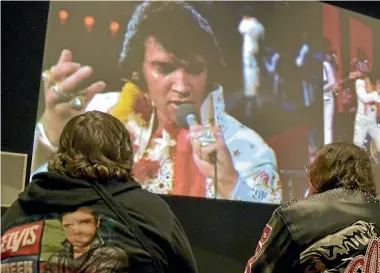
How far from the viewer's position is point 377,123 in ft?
10.4

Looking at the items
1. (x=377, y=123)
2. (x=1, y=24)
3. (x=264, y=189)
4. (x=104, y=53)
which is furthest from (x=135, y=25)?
(x=377, y=123)

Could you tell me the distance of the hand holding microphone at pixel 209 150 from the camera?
274 cm

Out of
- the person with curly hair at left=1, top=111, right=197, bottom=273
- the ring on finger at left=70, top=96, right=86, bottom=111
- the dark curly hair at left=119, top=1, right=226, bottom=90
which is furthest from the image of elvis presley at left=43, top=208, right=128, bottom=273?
the dark curly hair at left=119, top=1, right=226, bottom=90

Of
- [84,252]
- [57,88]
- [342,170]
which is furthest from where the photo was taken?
[57,88]

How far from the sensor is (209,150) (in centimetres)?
277

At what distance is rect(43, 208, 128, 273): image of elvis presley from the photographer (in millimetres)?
1109

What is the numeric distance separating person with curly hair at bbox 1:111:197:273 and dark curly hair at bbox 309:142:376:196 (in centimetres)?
52

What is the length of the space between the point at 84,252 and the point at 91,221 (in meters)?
0.07

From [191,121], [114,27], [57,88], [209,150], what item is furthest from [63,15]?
[209,150]

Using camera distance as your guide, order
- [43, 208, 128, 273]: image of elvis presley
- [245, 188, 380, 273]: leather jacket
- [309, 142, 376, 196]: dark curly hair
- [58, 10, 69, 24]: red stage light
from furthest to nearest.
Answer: [58, 10, 69, 24]: red stage light < [309, 142, 376, 196]: dark curly hair < [245, 188, 380, 273]: leather jacket < [43, 208, 128, 273]: image of elvis presley

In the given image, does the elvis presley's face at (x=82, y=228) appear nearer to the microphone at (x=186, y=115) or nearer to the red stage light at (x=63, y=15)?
the microphone at (x=186, y=115)

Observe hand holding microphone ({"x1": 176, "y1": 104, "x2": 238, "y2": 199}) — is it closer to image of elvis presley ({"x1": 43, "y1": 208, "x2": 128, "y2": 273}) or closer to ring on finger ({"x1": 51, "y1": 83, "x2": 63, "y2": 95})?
ring on finger ({"x1": 51, "y1": 83, "x2": 63, "y2": 95})

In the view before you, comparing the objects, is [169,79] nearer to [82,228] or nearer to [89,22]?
[89,22]

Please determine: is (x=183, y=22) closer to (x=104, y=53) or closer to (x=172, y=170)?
(x=104, y=53)
